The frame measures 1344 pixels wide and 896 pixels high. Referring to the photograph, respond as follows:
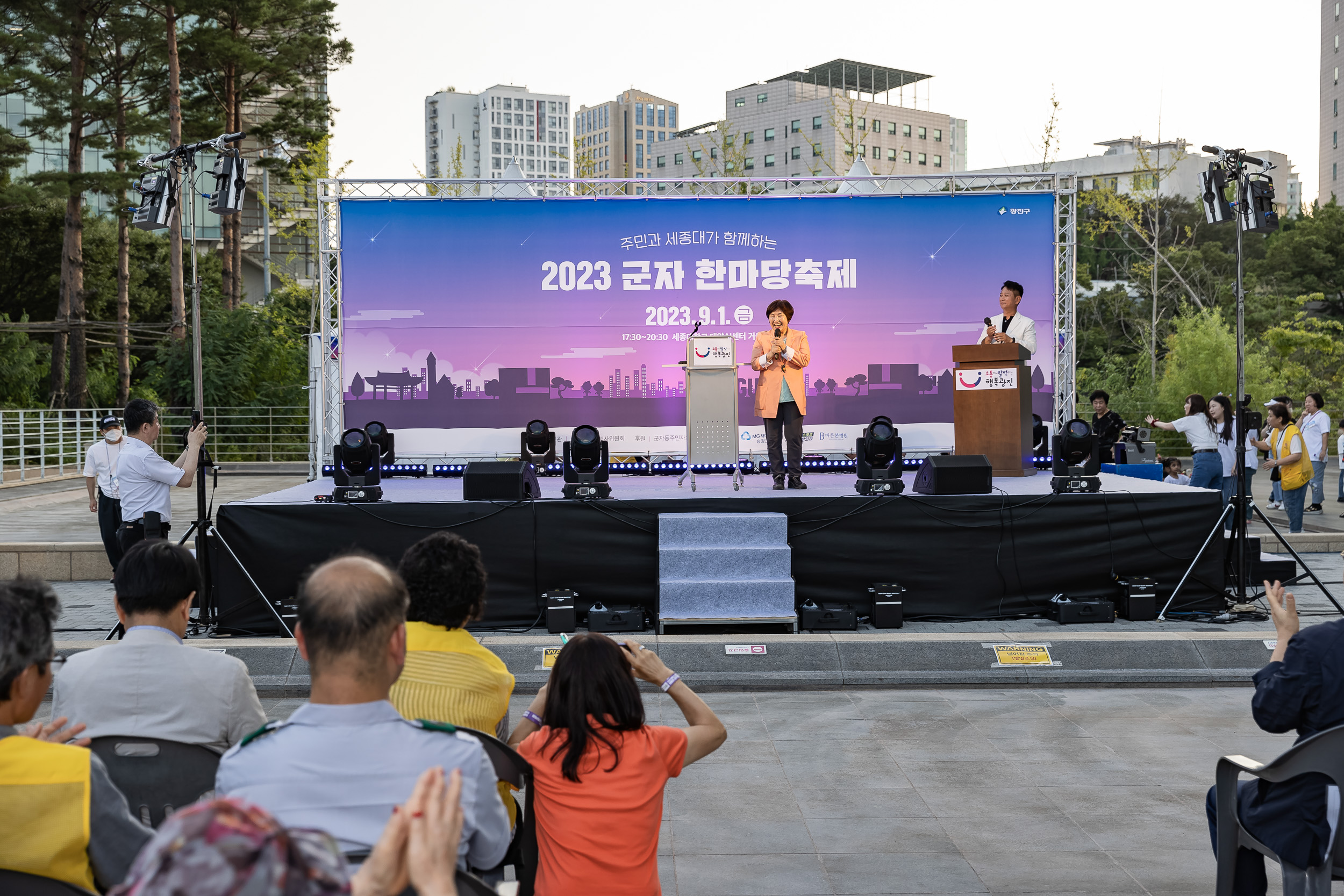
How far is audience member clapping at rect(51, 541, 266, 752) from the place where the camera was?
2699 mm

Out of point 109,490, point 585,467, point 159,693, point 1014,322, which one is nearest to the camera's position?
point 159,693

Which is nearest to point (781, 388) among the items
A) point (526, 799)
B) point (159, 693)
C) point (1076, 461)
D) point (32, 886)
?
point (1076, 461)

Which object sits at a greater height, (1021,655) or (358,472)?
(358,472)

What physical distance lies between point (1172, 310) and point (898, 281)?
29.4 metres

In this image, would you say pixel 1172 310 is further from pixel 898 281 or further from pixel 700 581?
pixel 700 581

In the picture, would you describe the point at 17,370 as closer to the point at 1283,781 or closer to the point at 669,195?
the point at 669,195

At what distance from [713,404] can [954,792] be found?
555cm

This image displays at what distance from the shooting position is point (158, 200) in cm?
884

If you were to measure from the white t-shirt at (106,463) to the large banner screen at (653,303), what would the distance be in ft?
9.54

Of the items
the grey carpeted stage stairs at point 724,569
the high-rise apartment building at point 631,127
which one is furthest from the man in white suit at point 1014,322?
the high-rise apartment building at point 631,127

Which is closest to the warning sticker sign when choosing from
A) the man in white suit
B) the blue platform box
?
the man in white suit

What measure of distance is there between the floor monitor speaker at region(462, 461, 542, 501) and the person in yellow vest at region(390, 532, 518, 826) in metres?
4.80

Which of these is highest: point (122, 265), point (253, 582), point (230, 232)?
point (230, 232)

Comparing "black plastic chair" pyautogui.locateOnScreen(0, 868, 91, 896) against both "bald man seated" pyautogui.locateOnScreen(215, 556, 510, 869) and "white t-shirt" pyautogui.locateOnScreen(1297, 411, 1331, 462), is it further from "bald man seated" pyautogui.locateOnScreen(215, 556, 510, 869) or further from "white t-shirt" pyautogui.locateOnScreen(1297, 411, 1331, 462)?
"white t-shirt" pyautogui.locateOnScreen(1297, 411, 1331, 462)
